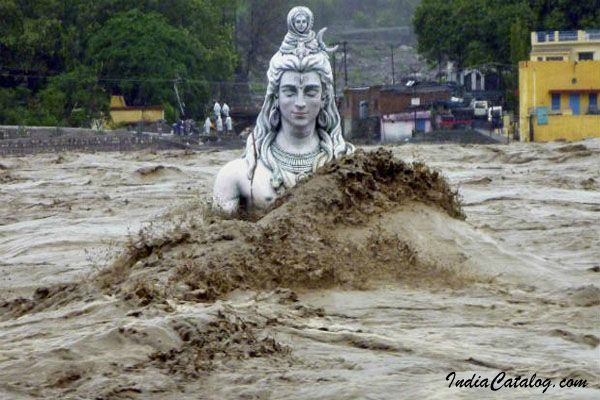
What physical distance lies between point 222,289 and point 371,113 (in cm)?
5230

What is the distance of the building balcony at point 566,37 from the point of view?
62656 mm

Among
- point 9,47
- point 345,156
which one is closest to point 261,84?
point 9,47

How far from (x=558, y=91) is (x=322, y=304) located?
4664 centimetres

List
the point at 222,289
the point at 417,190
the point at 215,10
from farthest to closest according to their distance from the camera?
the point at 215,10, the point at 417,190, the point at 222,289

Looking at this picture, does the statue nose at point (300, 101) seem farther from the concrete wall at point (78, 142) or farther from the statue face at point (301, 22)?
the concrete wall at point (78, 142)

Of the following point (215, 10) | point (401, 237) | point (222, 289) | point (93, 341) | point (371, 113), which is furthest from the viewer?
point (215, 10)

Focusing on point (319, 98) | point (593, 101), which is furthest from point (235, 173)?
point (593, 101)

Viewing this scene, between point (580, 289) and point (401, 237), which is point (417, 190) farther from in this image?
point (580, 289)

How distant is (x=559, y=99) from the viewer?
56781mm

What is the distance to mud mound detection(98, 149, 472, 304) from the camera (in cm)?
1091

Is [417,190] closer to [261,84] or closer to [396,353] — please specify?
[396,353]

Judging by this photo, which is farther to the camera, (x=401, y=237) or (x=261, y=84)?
(x=261, y=84)

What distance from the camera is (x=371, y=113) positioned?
62.8m

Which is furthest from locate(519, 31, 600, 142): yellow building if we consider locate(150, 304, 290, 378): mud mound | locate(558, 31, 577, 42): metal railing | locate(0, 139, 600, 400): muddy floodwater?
locate(150, 304, 290, 378): mud mound
